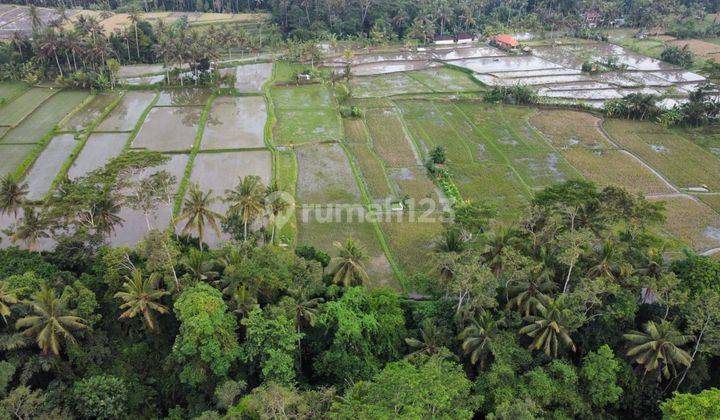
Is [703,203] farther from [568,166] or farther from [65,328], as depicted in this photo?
[65,328]

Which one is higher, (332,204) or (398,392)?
(398,392)

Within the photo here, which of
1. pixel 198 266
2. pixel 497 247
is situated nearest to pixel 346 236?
pixel 198 266

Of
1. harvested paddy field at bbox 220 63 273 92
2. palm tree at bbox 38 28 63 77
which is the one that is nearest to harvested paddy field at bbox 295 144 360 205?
harvested paddy field at bbox 220 63 273 92

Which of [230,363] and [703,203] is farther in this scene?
[703,203]

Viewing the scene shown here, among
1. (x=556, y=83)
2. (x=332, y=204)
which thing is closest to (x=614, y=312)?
(x=332, y=204)

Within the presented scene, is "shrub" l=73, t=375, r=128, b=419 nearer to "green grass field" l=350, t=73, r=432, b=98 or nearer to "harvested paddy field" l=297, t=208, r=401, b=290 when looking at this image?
"harvested paddy field" l=297, t=208, r=401, b=290

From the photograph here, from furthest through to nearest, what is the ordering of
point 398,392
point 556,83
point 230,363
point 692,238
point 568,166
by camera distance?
point 556,83
point 568,166
point 692,238
point 230,363
point 398,392
